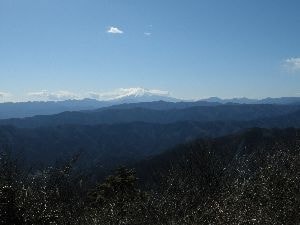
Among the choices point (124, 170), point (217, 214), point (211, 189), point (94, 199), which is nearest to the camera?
point (217, 214)

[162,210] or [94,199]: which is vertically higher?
[162,210]

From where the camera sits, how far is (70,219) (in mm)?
24516

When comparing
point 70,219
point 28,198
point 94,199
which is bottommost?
point 94,199

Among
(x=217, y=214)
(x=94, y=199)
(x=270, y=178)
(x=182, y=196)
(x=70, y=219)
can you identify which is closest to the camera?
(x=217, y=214)

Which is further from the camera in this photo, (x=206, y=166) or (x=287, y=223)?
(x=206, y=166)

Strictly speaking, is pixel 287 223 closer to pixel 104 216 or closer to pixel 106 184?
pixel 104 216

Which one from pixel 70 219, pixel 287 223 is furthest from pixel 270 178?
pixel 70 219

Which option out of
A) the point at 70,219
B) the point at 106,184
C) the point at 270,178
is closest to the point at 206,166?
the point at 106,184

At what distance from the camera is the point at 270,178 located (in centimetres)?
3203

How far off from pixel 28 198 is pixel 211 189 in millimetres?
23177

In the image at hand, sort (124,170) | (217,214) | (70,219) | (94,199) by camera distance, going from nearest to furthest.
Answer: (217,214) → (70,219) → (94,199) → (124,170)

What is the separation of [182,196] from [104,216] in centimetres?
629

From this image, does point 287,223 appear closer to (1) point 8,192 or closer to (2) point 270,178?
(2) point 270,178

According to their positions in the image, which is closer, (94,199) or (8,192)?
(8,192)
